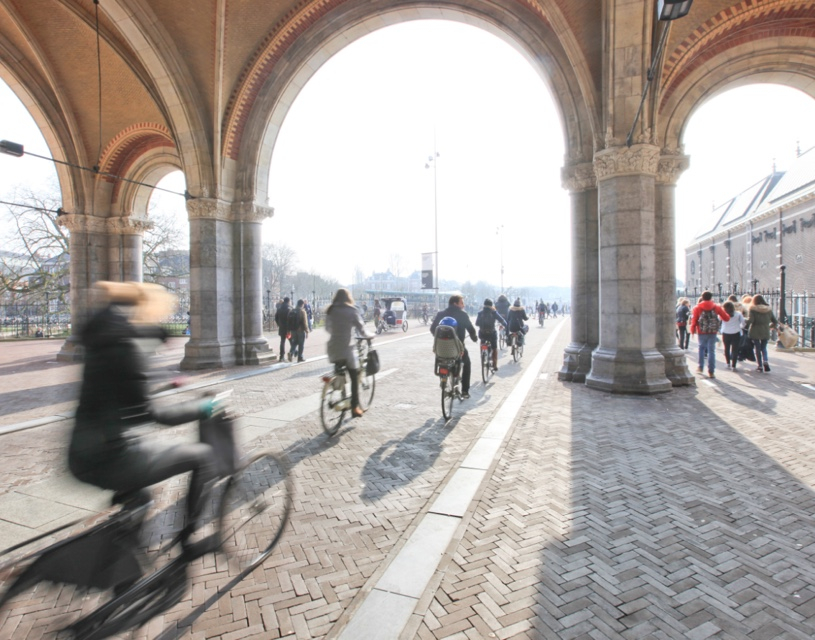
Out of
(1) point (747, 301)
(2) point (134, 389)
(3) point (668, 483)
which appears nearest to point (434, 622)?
(2) point (134, 389)

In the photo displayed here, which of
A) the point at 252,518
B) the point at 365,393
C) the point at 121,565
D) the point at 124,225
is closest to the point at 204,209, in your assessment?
the point at 124,225

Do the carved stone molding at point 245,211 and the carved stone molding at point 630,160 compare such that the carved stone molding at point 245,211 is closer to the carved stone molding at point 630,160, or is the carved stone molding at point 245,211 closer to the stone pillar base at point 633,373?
the carved stone molding at point 630,160

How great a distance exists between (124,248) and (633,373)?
16.8 meters

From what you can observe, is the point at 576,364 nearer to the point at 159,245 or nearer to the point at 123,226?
the point at 123,226

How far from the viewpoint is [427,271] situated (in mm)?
28125

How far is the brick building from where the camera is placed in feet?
108

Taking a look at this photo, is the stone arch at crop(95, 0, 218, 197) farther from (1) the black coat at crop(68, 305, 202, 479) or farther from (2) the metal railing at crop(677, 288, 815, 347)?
(2) the metal railing at crop(677, 288, 815, 347)

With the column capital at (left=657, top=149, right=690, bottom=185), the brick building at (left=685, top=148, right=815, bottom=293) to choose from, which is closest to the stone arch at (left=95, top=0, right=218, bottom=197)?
the column capital at (left=657, top=149, right=690, bottom=185)

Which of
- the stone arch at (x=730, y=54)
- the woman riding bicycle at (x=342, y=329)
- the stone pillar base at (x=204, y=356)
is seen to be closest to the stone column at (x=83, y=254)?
the stone pillar base at (x=204, y=356)

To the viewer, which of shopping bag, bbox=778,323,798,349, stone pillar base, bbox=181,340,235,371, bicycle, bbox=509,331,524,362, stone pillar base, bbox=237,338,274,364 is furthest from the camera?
shopping bag, bbox=778,323,798,349

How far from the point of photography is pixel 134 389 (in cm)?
223

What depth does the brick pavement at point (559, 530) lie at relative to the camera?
7.91 feet

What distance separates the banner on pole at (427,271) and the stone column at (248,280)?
1596 centimetres

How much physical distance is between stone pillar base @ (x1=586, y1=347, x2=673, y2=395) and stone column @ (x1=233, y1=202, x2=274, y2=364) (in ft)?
30.1
